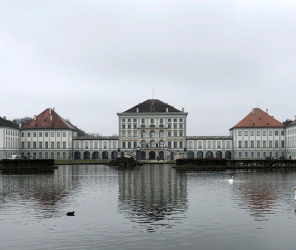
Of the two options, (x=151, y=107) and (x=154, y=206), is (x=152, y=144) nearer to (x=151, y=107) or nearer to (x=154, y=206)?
(x=151, y=107)

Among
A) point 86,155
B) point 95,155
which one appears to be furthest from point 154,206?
point 95,155

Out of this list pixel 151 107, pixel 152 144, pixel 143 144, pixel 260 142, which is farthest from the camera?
pixel 151 107

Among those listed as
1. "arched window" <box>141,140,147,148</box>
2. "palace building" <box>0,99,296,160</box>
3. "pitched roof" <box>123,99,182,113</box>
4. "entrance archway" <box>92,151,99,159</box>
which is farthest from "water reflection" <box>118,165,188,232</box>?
"entrance archway" <box>92,151,99,159</box>

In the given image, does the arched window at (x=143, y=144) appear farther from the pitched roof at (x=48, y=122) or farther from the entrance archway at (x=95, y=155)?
the pitched roof at (x=48, y=122)

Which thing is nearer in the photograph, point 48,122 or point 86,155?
point 48,122

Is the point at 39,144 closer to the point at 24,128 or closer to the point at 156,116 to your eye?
the point at 24,128

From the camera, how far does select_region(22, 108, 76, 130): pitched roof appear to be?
10891 cm

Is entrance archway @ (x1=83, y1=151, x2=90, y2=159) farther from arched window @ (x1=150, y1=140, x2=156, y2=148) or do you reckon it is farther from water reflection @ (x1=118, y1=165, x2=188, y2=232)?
water reflection @ (x1=118, y1=165, x2=188, y2=232)

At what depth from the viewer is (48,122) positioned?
109438mm

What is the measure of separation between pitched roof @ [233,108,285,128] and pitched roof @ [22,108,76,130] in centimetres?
4408

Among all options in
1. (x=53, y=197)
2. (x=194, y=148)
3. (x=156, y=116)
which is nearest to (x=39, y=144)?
(x=156, y=116)

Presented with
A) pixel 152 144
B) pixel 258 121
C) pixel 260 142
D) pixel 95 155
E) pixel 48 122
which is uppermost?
pixel 48 122

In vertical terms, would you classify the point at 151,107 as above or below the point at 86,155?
above

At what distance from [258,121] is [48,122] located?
52580mm
